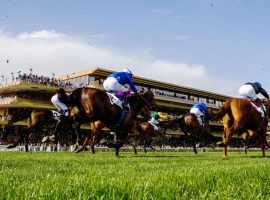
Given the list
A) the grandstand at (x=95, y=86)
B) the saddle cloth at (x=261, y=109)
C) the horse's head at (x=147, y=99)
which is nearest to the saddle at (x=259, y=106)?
the saddle cloth at (x=261, y=109)

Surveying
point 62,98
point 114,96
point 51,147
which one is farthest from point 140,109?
point 51,147

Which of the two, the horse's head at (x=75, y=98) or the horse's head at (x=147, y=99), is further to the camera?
the horse's head at (x=147, y=99)

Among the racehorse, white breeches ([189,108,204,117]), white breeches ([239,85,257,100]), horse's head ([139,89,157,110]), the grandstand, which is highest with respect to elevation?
the grandstand

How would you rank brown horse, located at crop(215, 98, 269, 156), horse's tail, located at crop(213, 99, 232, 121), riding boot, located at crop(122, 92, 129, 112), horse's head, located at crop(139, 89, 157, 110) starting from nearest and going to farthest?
riding boot, located at crop(122, 92, 129, 112) < brown horse, located at crop(215, 98, 269, 156) < horse's tail, located at crop(213, 99, 232, 121) < horse's head, located at crop(139, 89, 157, 110)

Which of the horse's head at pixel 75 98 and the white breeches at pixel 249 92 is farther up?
the white breeches at pixel 249 92

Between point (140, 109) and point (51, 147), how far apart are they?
65.3 feet

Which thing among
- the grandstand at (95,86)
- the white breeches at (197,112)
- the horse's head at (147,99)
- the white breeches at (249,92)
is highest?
the grandstand at (95,86)

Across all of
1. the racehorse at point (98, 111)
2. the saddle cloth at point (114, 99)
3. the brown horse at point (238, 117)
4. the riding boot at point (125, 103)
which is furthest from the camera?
the brown horse at point (238, 117)

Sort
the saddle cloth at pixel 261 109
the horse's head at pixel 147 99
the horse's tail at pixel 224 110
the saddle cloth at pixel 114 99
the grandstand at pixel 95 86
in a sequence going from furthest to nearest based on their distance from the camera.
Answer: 1. the grandstand at pixel 95 86
2. the horse's head at pixel 147 99
3. the saddle cloth at pixel 261 109
4. the horse's tail at pixel 224 110
5. the saddle cloth at pixel 114 99

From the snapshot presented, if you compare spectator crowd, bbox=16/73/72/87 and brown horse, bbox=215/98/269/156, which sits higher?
spectator crowd, bbox=16/73/72/87

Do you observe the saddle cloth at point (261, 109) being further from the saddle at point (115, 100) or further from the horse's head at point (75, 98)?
the horse's head at point (75, 98)

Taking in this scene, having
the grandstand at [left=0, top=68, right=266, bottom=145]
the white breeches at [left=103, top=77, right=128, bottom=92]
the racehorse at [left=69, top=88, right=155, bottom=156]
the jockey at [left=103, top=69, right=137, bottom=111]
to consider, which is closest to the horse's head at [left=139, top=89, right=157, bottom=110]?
the racehorse at [left=69, top=88, right=155, bottom=156]

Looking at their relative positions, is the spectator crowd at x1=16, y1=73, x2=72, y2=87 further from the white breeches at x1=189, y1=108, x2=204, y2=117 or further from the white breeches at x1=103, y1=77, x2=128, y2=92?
the white breeches at x1=103, y1=77, x2=128, y2=92

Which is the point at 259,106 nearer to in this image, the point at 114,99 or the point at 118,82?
the point at 118,82
